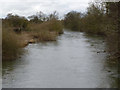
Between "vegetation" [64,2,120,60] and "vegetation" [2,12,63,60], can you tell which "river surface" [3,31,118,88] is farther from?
"vegetation" [64,2,120,60]

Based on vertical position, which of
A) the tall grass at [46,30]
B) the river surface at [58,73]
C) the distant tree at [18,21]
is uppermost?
the distant tree at [18,21]

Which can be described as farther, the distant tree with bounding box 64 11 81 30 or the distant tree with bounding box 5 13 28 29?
the distant tree with bounding box 64 11 81 30

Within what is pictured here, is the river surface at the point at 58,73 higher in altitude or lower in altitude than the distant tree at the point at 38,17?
lower

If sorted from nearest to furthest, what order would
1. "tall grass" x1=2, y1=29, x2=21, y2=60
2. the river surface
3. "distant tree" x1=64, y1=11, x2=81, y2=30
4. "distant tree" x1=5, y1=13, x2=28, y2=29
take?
the river surface
"tall grass" x1=2, y1=29, x2=21, y2=60
"distant tree" x1=5, y1=13, x2=28, y2=29
"distant tree" x1=64, y1=11, x2=81, y2=30

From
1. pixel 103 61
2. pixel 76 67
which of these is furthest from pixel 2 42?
pixel 103 61

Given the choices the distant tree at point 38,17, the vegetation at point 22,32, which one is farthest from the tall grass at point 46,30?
the distant tree at point 38,17

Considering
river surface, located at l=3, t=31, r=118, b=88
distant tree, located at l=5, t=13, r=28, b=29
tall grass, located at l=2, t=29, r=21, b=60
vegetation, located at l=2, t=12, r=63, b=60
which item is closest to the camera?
river surface, located at l=3, t=31, r=118, b=88

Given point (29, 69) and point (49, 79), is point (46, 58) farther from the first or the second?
point (49, 79)

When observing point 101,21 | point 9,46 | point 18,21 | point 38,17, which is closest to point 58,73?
point 9,46

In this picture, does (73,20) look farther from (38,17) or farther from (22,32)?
(22,32)

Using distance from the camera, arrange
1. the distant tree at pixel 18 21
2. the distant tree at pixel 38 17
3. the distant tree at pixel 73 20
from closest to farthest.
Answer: the distant tree at pixel 18 21 → the distant tree at pixel 38 17 → the distant tree at pixel 73 20

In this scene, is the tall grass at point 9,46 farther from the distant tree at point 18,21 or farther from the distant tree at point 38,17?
the distant tree at point 38,17

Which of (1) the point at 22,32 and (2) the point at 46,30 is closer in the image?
(1) the point at 22,32

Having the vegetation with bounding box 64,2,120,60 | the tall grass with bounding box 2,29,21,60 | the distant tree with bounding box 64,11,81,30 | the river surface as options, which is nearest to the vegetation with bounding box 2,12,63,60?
the tall grass with bounding box 2,29,21,60
